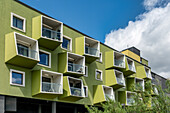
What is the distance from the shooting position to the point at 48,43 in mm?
26906

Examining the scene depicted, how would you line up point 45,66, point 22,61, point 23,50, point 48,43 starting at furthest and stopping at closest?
point 45,66
point 48,43
point 23,50
point 22,61

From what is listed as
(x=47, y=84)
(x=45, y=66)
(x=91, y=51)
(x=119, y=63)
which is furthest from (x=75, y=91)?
(x=119, y=63)

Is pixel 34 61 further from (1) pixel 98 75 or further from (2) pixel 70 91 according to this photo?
(1) pixel 98 75

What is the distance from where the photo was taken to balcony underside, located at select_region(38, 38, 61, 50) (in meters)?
26.2

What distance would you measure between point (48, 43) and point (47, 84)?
14.9ft

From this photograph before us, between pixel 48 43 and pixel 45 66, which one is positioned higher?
pixel 48 43

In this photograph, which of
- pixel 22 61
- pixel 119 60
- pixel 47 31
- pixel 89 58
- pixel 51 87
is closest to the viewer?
pixel 22 61

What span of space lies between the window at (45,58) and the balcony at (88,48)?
5.12 metres

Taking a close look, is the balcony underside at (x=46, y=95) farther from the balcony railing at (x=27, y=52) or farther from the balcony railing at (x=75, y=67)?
the balcony railing at (x=75, y=67)

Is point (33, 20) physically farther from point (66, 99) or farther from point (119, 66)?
point (119, 66)

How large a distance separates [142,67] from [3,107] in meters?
31.7

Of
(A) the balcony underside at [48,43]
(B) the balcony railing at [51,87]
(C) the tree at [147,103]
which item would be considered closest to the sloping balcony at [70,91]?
(B) the balcony railing at [51,87]

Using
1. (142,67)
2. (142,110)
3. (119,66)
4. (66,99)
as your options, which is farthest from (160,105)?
(142,67)

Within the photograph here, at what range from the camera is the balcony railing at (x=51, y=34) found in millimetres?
26609
